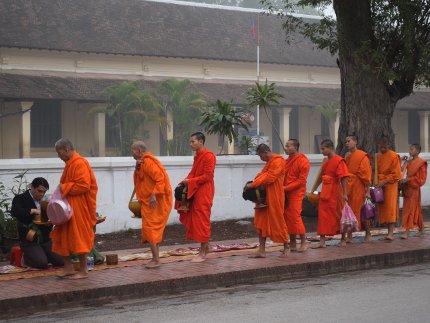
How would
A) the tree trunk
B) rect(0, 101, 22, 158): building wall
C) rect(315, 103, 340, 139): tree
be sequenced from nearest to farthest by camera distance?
the tree trunk → rect(0, 101, 22, 158): building wall → rect(315, 103, 340, 139): tree

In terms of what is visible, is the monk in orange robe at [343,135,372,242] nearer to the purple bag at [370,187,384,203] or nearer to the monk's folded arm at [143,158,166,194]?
the purple bag at [370,187,384,203]

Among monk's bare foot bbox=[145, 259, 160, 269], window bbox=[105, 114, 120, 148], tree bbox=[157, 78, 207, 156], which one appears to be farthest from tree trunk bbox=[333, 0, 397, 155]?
window bbox=[105, 114, 120, 148]

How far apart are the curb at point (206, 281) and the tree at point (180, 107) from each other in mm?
23237

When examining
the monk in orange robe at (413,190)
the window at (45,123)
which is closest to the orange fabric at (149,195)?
the monk in orange robe at (413,190)

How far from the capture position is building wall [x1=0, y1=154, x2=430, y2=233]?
13.2 meters

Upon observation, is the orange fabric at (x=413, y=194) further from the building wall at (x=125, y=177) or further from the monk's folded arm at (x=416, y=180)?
the building wall at (x=125, y=177)

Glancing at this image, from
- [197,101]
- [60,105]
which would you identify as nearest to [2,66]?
[60,105]

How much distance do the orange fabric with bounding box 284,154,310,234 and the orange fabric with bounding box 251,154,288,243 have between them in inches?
12.4

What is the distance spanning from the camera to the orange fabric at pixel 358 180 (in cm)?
1244

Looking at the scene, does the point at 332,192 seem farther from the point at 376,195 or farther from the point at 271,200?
the point at 271,200

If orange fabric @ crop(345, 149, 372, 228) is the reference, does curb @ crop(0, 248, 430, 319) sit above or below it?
below

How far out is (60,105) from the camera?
3412 cm

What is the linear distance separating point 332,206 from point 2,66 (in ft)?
74.8

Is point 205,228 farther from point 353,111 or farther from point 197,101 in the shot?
point 197,101
